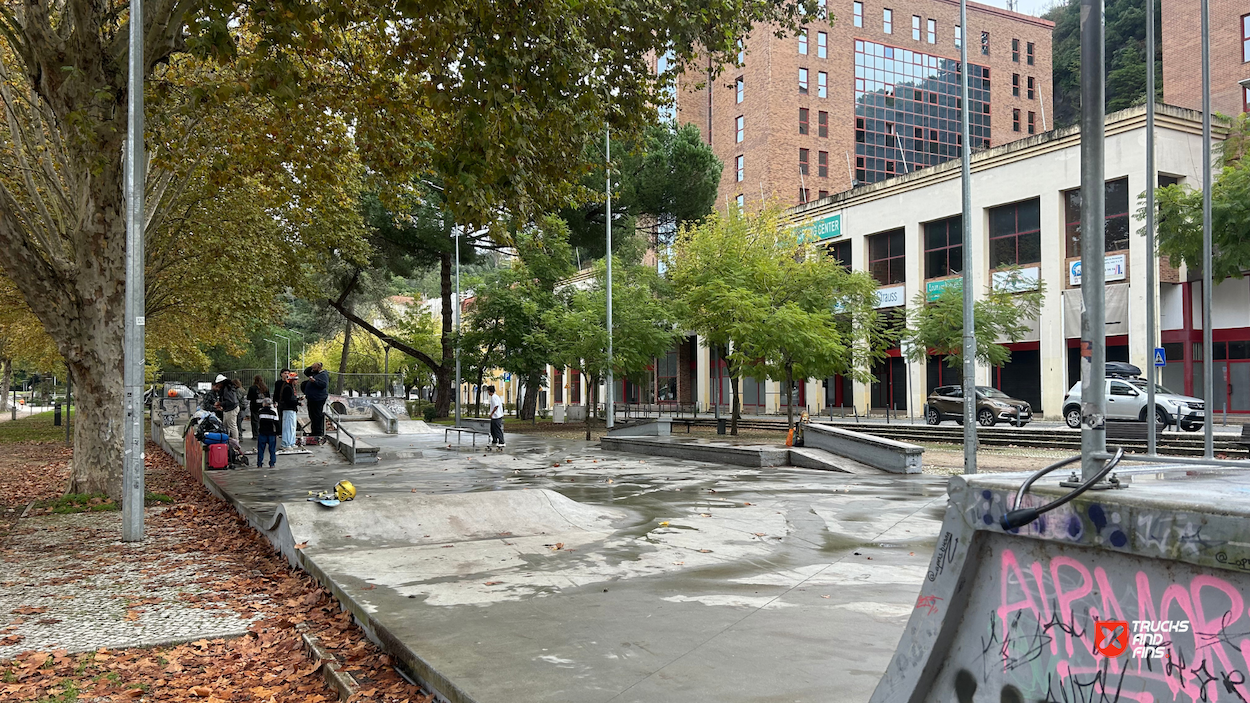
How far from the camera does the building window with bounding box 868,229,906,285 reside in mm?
41500

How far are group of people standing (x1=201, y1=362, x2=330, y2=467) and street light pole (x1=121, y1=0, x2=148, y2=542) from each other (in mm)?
7326

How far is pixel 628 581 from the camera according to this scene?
6535mm

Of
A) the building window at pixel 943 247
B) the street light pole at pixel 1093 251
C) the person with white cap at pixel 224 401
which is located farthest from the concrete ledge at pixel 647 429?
the street light pole at pixel 1093 251

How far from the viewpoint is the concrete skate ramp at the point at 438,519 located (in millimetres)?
8234

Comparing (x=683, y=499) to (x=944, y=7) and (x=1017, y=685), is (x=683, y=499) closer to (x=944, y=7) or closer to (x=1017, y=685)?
(x=1017, y=685)

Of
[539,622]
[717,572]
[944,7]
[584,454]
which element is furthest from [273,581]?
[944,7]

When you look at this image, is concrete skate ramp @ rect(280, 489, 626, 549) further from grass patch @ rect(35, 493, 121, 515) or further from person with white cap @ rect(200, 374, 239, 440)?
person with white cap @ rect(200, 374, 239, 440)

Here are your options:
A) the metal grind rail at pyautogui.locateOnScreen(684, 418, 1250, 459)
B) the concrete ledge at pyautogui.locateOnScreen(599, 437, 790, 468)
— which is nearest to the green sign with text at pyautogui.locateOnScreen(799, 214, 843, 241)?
the metal grind rail at pyautogui.locateOnScreen(684, 418, 1250, 459)

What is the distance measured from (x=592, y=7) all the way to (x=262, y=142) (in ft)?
22.3

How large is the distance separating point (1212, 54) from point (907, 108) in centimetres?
2140

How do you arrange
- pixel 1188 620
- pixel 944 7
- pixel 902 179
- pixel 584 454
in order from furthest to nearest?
1. pixel 944 7
2. pixel 902 179
3. pixel 584 454
4. pixel 1188 620

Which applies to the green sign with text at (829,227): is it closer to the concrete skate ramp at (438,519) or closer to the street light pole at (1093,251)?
the concrete skate ramp at (438,519)

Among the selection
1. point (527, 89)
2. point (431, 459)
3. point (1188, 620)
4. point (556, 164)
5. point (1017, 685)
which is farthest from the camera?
point (431, 459)

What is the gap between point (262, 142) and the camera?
13.6 metres
